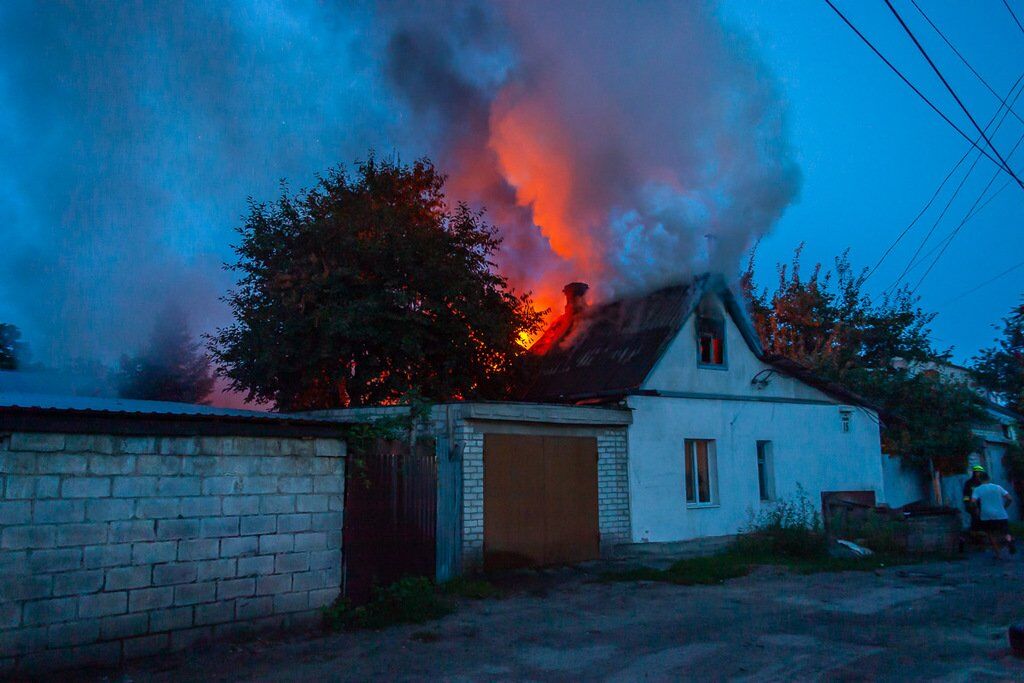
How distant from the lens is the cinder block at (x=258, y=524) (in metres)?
8.11

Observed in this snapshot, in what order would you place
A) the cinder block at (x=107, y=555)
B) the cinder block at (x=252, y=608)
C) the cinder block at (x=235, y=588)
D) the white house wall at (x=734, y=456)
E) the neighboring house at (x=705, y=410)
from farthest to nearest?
the neighboring house at (x=705, y=410) → the white house wall at (x=734, y=456) → the cinder block at (x=252, y=608) → the cinder block at (x=235, y=588) → the cinder block at (x=107, y=555)

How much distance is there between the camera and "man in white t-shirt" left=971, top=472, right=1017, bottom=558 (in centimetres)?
1410

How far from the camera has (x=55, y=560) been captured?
669cm

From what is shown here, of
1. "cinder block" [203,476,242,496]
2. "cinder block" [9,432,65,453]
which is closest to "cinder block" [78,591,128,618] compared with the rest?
"cinder block" [203,476,242,496]

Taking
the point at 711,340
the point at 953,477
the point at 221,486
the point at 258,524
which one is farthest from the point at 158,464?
the point at 953,477

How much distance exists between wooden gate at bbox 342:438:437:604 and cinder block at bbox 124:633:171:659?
2.18 meters

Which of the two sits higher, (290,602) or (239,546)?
(239,546)

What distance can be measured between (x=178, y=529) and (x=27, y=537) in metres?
1.34

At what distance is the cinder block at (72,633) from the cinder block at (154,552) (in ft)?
2.10

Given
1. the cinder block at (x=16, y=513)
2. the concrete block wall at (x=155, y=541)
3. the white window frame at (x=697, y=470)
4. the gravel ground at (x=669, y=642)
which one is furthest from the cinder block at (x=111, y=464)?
the white window frame at (x=697, y=470)

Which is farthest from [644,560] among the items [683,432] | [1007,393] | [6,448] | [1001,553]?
[1007,393]

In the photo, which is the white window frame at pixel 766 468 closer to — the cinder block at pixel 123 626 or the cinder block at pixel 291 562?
the cinder block at pixel 291 562

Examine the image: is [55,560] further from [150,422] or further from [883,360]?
[883,360]

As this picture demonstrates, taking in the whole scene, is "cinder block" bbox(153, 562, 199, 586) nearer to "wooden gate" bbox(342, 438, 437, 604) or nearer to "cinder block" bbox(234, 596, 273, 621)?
"cinder block" bbox(234, 596, 273, 621)
